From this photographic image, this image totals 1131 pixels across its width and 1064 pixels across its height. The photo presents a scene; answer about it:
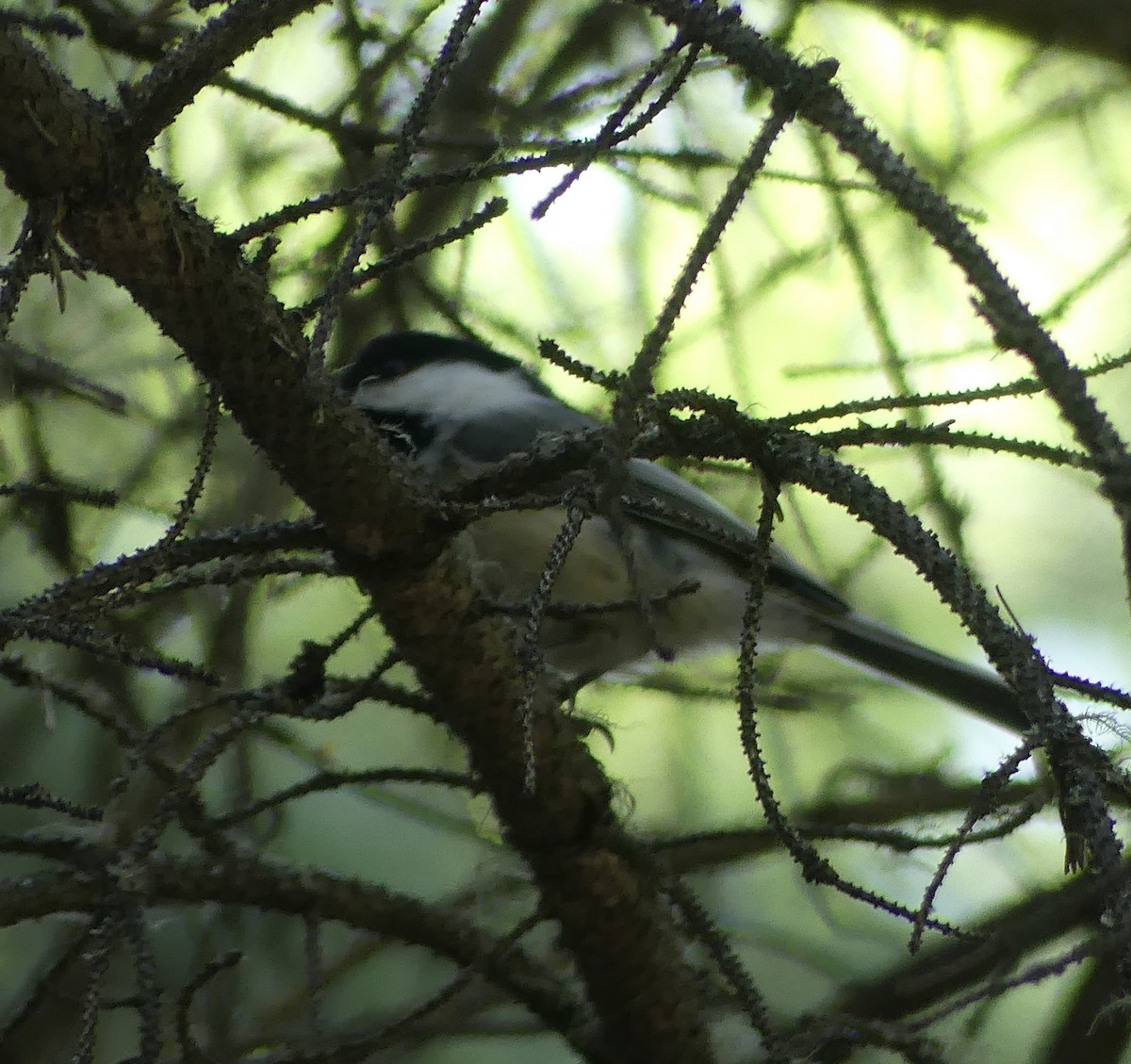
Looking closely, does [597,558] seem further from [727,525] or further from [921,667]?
[921,667]

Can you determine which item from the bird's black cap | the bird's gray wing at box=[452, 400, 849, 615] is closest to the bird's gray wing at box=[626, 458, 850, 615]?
the bird's gray wing at box=[452, 400, 849, 615]

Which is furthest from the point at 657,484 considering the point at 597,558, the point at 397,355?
the point at 397,355

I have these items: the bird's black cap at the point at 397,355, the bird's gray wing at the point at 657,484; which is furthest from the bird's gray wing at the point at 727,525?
the bird's black cap at the point at 397,355

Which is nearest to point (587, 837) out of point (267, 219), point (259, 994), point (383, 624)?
point (383, 624)

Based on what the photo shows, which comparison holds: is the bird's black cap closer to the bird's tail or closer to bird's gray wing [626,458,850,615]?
bird's gray wing [626,458,850,615]

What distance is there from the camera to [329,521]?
1.05 meters

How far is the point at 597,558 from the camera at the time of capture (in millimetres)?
2256

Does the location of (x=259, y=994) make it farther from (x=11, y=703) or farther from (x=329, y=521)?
(x=329, y=521)

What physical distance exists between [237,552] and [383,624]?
0.20m

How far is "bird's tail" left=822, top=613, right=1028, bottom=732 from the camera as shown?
84.8 inches

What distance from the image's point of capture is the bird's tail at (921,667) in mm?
2154

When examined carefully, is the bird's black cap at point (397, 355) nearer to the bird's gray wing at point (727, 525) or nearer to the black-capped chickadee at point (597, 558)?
the black-capped chickadee at point (597, 558)

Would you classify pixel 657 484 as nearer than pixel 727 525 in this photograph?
No

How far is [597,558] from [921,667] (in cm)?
56
